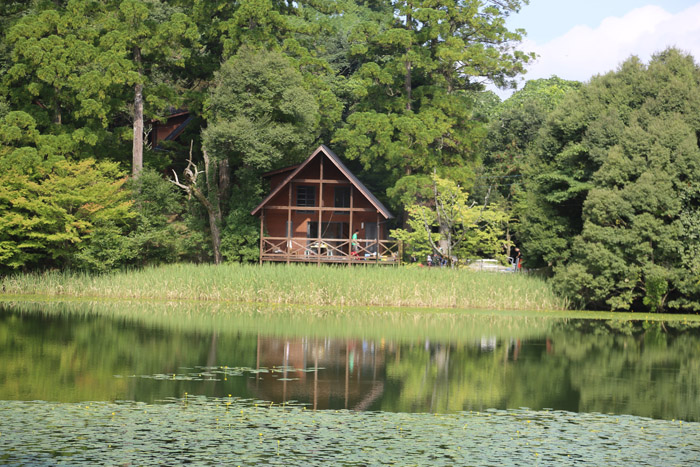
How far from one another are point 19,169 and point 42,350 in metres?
18.6

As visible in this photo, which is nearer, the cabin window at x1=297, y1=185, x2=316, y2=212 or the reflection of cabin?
A: the reflection of cabin

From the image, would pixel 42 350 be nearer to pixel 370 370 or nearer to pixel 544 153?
pixel 370 370

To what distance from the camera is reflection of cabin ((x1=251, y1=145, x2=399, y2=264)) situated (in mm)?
38469

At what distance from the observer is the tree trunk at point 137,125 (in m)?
39.6

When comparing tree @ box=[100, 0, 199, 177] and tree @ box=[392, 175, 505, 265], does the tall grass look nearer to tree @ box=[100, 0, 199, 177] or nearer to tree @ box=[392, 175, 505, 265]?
tree @ box=[392, 175, 505, 265]

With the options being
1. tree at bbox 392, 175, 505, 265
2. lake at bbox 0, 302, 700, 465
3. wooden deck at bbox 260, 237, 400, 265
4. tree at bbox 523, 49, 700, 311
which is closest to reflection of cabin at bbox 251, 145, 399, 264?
wooden deck at bbox 260, 237, 400, 265

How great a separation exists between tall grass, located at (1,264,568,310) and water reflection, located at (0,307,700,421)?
12.8 feet

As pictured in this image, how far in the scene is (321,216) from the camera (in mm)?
40688

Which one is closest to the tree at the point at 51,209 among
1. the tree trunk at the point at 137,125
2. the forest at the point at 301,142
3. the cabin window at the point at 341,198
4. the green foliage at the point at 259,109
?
the forest at the point at 301,142

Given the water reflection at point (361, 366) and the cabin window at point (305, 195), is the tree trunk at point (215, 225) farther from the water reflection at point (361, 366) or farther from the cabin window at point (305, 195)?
the water reflection at point (361, 366)

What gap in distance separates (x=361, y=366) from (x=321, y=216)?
75.6 feet

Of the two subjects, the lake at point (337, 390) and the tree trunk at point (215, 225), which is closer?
the lake at point (337, 390)

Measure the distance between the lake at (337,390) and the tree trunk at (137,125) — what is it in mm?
14213

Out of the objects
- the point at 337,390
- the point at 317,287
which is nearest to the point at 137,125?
the point at 317,287
